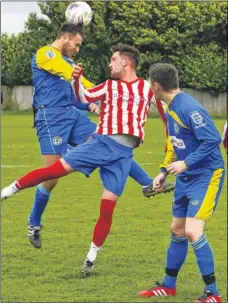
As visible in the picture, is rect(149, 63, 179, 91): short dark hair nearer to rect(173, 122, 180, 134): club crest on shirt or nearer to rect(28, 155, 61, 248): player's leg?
rect(173, 122, 180, 134): club crest on shirt

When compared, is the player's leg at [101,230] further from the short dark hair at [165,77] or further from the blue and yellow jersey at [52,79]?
the short dark hair at [165,77]

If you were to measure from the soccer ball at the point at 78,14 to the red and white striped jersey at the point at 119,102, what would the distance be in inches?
62.5

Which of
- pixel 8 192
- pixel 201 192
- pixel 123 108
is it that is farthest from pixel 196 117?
pixel 8 192

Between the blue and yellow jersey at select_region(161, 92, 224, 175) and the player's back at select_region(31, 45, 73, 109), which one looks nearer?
the blue and yellow jersey at select_region(161, 92, 224, 175)

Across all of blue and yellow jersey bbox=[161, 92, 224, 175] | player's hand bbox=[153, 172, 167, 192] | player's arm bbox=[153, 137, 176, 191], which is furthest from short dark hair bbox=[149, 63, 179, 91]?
player's hand bbox=[153, 172, 167, 192]

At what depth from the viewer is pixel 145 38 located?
47.2m

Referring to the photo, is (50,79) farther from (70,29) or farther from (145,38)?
(145,38)

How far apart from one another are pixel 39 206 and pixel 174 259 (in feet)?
7.39

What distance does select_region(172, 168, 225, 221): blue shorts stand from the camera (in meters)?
7.07

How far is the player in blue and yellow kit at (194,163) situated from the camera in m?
7.00

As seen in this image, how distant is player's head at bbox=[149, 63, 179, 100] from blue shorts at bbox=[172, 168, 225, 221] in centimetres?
74

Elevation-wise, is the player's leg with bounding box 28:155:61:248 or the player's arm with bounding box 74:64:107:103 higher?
the player's arm with bounding box 74:64:107:103

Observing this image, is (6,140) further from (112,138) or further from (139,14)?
(139,14)

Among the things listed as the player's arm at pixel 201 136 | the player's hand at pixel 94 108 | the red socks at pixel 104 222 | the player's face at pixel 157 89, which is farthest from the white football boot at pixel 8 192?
the player's arm at pixel 201 136
